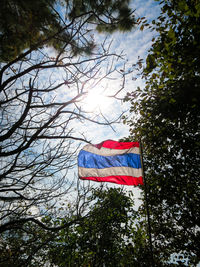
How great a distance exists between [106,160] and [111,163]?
0.75 ft

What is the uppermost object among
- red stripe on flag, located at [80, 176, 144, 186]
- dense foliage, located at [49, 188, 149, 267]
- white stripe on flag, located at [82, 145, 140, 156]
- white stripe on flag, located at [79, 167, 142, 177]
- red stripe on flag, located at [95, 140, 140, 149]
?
red stripe on flag, located at [95, 140, 140, 149]

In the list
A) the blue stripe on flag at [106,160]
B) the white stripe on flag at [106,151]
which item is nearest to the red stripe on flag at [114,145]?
the white stripe on flag at [106,151]

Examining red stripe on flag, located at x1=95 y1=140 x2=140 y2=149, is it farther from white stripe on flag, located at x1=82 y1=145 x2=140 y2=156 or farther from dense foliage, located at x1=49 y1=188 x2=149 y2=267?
dense foliage, located at x1=49 y1=188 x2=149 y2=267

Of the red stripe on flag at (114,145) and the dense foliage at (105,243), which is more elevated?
the red stripe on flag at (114,145)

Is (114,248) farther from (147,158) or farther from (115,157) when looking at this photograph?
(115,157)

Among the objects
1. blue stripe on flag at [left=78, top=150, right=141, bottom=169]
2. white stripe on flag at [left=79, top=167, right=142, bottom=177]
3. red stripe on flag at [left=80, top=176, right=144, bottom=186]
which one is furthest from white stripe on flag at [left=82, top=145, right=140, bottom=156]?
red stripe on flag at [left=80, top=176, right=144, bottom=186]

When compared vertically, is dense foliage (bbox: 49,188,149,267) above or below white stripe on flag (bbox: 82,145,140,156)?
below

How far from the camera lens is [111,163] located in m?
5.39

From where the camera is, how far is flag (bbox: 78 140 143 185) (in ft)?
16.4

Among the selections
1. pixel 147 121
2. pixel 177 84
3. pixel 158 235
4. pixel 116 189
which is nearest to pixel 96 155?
pixel 147 121

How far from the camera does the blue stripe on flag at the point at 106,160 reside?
16.8 feet

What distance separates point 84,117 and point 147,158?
15.8ft

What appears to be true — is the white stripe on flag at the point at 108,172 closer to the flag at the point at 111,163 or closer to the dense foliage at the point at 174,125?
the flag at the point at 111,163

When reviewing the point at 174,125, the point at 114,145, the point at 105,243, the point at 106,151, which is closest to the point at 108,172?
the point at 106,151
